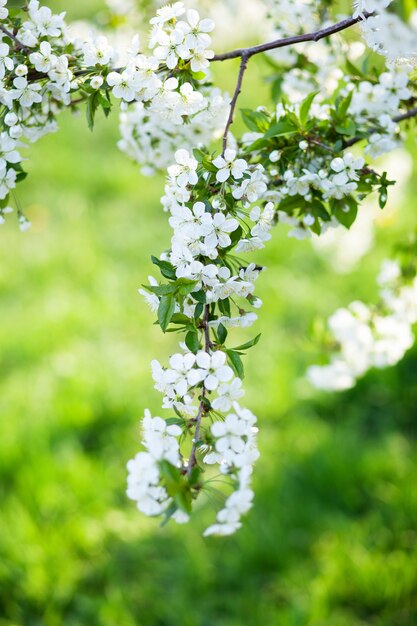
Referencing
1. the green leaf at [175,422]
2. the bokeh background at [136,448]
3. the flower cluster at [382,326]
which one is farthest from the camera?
the bokeh background at [136,448]

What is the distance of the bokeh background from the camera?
8.05ft

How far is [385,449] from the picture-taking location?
3035mm

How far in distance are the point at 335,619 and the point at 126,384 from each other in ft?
4.71

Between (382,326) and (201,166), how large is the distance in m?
1.25

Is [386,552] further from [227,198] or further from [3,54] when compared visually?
[3,54]

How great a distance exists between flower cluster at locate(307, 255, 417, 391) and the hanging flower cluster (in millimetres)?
652

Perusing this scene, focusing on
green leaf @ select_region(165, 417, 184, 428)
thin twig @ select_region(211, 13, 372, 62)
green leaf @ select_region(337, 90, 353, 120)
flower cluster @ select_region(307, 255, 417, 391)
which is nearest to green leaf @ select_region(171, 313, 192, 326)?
green leaf @ select_region(165, 417, 184, 428)

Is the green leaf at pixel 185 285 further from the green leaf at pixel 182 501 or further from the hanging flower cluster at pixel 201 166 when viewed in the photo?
the green leaf at pixel 182 501

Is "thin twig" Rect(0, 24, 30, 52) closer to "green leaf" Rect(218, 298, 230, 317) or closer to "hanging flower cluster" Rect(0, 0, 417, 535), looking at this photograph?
"hanging flower cluster" Rect(0, 0, 417, 535)

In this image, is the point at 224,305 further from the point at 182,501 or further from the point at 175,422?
the point at 182,501

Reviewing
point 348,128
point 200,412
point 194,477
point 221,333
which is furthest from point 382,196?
point 194,477

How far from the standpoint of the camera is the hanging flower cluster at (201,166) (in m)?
1.10

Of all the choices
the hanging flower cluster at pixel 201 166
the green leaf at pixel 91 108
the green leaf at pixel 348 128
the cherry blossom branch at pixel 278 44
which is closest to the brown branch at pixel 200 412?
the hanging flower cluster at pixel 201 166

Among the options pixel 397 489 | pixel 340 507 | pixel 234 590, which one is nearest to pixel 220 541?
pixel 234 590
